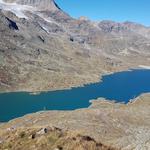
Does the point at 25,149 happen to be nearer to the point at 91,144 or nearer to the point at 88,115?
the point at 91,144

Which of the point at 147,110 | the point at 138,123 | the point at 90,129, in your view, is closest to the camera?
the point at 90,129

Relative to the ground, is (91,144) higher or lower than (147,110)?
higher

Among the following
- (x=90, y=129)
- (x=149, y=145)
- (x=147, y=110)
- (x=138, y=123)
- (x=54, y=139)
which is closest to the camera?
(x=54, y=139)

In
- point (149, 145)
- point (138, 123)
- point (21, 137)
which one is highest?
point (21, 137)

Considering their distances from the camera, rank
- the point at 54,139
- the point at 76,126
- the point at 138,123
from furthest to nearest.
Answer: the point at 138,123 → the point at 76,126 → the point at 54,139

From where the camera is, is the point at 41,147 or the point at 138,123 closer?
the point at 41,147

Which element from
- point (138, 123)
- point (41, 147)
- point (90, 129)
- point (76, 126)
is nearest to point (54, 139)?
point (41, 147)

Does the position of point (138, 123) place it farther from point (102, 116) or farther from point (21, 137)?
point (21, 137)

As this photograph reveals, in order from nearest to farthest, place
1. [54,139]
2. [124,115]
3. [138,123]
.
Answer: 1. [54,139]
2. [138,123]
3. [124,115]

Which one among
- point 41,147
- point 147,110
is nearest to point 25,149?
point 41,147

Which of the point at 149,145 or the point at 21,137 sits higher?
the point at 21,137
